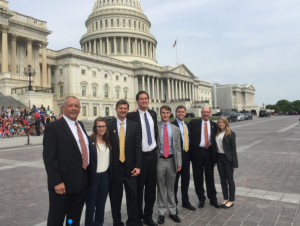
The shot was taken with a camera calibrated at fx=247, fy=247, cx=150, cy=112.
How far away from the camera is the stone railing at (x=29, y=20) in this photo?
3967 cm

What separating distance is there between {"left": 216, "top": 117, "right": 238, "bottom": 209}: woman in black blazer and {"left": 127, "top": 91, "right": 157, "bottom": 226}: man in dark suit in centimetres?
176

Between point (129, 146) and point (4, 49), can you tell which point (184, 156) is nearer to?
point (129, 146)

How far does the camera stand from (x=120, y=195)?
4.54m

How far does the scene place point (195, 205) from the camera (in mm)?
5809

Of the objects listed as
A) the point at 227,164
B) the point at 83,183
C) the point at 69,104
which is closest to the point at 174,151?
the point at 227,164

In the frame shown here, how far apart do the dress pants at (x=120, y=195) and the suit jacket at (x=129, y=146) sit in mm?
105

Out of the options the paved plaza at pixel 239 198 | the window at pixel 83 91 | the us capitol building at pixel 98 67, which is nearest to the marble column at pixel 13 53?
the us capitol building at pixel 98 67

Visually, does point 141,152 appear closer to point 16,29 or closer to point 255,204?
point 255,204

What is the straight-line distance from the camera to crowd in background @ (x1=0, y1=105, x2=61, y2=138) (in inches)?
926

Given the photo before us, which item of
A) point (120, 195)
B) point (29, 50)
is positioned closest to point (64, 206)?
point (120, 195)

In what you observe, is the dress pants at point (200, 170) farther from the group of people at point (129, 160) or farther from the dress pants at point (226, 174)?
the dress pants at point (226, 174)

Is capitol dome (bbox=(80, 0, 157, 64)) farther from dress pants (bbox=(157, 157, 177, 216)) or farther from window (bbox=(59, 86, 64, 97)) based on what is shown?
dress pants (bbox=(157, 157, 177, 216))

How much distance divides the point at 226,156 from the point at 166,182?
5.20ft

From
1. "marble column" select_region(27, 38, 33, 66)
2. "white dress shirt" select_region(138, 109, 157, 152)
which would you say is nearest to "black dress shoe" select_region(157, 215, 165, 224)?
"white dress shirt" select_region(138, 109, 157, 152)
